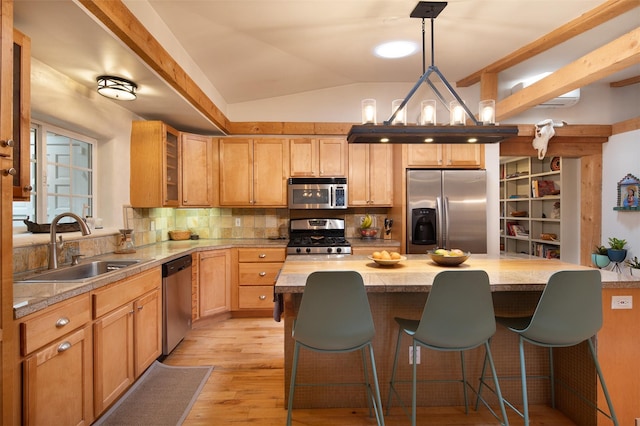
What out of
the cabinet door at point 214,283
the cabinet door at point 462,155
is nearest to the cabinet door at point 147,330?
the cabinet door at point 214,283

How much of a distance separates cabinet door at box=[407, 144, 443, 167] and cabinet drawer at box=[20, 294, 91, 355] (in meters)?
3.36

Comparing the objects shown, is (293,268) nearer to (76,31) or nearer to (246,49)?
(76,31)

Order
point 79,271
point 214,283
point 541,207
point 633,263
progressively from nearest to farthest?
1. point 79,271
2. point 214,283
3. point 633,263
4. point 541,207

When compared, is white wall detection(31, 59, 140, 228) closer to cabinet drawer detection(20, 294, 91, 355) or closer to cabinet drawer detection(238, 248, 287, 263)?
cabinet drawer detection(238, 248, 287, 263)

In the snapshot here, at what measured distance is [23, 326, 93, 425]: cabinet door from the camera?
1.44 meters

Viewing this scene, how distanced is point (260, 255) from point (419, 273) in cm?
230

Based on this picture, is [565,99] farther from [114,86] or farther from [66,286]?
[66,286]

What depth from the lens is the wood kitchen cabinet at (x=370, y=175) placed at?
14.0 ft

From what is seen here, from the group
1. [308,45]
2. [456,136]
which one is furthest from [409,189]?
[308,45]

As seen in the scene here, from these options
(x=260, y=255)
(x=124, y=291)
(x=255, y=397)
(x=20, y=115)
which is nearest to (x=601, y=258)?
(x=260, y=255)

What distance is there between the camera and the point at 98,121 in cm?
293

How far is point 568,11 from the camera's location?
8.94 feet

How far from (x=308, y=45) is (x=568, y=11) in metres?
2.15

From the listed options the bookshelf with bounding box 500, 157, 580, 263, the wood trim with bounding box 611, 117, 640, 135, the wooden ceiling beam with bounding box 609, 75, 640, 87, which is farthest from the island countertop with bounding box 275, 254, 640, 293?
the wooden ceiling beam with bounding box 609, 75, 640, 87
